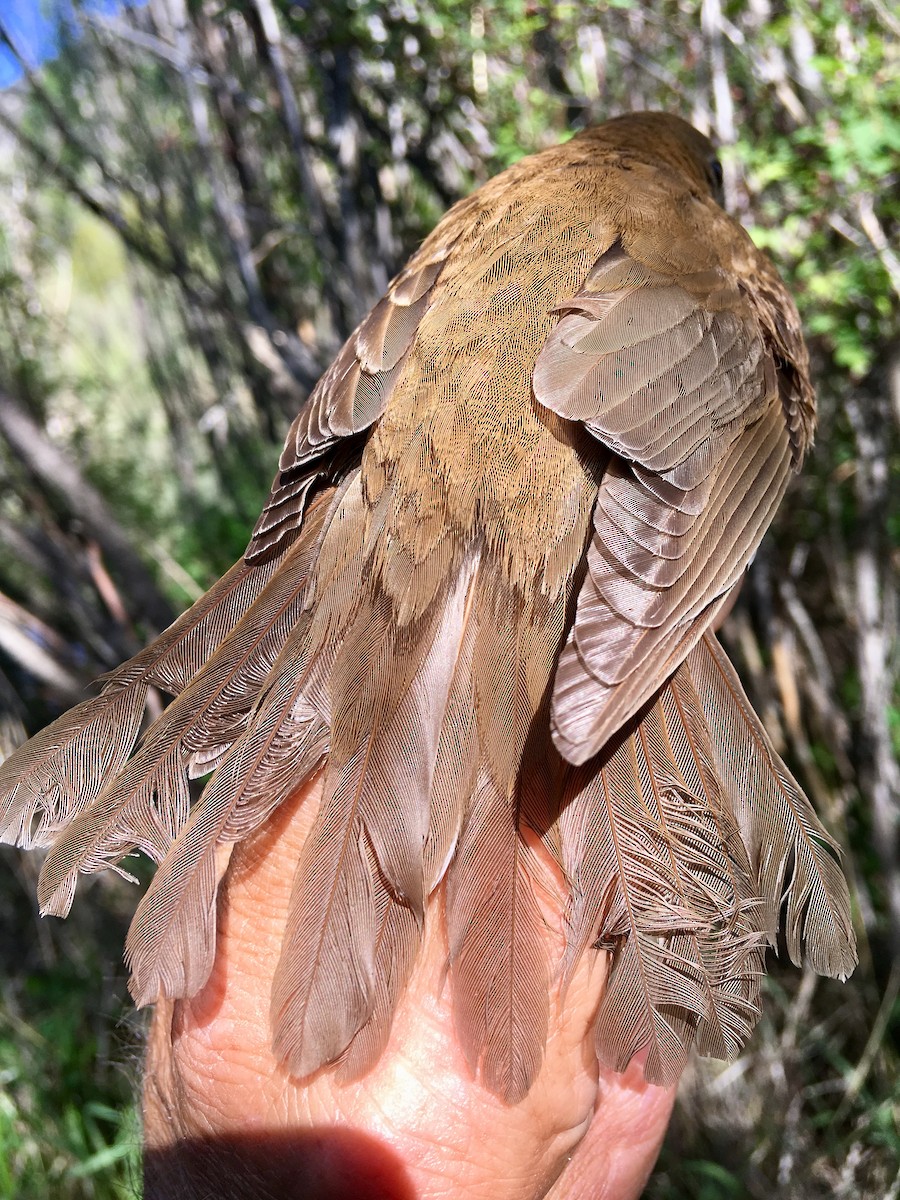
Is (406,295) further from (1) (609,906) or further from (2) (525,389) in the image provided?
(1) (609,906)

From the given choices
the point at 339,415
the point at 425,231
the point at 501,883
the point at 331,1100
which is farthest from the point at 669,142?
the point at 331,1100

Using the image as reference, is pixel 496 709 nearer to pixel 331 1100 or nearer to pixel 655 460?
pixel 655 460

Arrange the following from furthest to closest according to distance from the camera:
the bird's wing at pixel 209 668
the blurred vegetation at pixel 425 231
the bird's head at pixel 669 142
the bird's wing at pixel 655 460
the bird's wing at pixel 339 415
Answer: the blurred vegetation at pixel 425 231
the bird's head at pixel 669 142
the bird's wing at pixel 339 415
the bird's wing at pixel 209 668
the bird's wing at pixel 655 460

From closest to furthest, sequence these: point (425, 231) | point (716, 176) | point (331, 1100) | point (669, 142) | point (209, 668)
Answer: point (331, 1100) → point (209, 668) → point (669, 142) → point (716, 176) → point (425, 231)

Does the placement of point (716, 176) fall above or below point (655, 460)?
below

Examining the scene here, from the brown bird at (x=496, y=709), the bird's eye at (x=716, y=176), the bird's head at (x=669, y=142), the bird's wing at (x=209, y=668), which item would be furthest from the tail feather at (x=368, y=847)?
the bird's eye at (x=716, y=176)

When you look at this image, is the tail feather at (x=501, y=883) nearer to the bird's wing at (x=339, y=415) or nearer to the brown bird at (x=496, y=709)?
the brown bird at (x=496, y=709)
